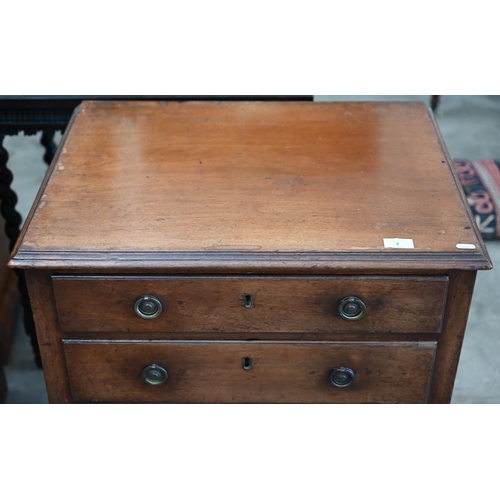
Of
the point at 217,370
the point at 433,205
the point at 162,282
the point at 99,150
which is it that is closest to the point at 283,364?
the point at 217,370

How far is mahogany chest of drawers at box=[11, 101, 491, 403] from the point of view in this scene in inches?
51.4

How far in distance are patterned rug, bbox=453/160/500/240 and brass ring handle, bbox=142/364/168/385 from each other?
53.5 inches

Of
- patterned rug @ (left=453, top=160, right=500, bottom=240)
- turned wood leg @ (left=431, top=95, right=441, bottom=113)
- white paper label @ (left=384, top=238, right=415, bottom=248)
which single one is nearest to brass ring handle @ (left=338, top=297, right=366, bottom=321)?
white paper label @ (left=384, top=238, right=415, bottom=248)

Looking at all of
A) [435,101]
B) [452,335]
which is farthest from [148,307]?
[435,101]

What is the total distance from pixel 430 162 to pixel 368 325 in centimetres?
39

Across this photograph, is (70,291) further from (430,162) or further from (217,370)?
(430,162)

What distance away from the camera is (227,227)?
1347mm

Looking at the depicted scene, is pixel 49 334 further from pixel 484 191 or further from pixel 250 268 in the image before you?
pixel 484 191

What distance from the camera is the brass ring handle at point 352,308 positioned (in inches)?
52.5

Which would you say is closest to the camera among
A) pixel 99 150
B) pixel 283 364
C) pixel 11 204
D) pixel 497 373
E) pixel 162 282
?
pixel 162 282

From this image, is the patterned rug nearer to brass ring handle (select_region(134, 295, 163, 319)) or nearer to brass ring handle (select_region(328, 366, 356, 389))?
brass ring handle (select_region(328, 366, 356, 389))

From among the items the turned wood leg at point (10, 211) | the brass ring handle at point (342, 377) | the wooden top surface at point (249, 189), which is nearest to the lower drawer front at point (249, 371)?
the brass ring handle at point (342, 377)

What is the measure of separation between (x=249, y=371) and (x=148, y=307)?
25 centimetres

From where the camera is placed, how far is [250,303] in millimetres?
1351
